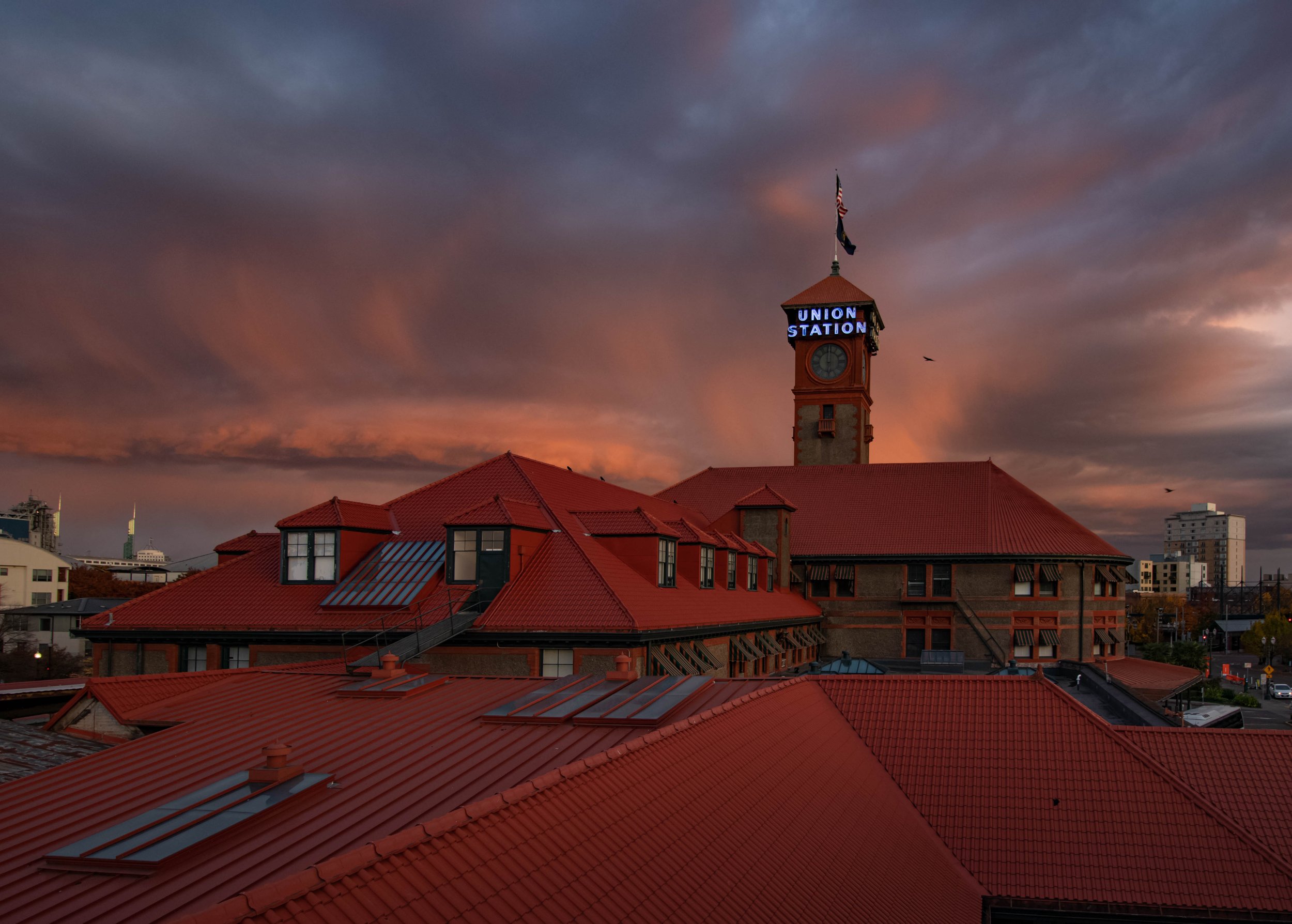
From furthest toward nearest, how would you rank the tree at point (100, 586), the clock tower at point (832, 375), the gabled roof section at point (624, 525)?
1. the tree at point (100, 586)
2. the clock tower at point (832, 375)
3. the gabled roof section at point (624, 525)

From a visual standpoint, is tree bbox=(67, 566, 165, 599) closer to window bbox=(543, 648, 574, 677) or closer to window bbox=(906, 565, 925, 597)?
window bbox=(906, 565, 925, 597)

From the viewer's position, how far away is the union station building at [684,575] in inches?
1203

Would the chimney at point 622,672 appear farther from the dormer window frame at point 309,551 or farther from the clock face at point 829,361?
the clock face at point 829,361

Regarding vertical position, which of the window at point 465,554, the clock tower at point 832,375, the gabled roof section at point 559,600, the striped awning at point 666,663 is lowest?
the striped awning at point 666,663

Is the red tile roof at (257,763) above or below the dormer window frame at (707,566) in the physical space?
below

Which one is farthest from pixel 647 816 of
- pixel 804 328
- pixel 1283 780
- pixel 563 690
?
pixel 804 328

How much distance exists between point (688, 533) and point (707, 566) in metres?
2.20

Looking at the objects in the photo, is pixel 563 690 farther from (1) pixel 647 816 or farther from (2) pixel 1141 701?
(2) pixel 1141 701

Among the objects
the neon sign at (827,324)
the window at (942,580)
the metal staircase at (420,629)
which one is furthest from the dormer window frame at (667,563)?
the neon sign at (827,324)

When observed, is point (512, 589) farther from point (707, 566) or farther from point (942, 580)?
point (942, 580)

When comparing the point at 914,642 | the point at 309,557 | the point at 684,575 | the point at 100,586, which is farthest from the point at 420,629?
the point at 100,586

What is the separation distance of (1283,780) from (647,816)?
1396 centimetres

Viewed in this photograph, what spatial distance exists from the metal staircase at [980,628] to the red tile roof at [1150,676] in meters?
5.49

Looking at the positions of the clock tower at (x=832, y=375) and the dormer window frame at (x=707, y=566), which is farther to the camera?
the clock tower at (x=832, y=375)
